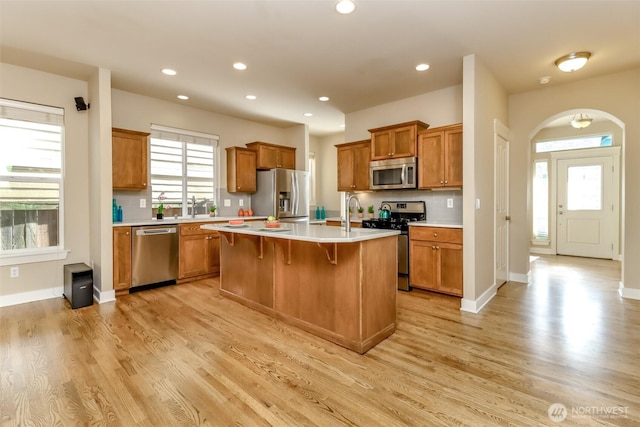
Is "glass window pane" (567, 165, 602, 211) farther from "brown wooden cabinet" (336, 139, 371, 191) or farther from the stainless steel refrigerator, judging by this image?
the stainless steel refrigerator

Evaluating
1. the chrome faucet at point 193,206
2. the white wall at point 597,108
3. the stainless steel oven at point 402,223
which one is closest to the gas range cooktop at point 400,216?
the stainless steel oven at point 402,223

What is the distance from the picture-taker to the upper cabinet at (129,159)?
4.17m

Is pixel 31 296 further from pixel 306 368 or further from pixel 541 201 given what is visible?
pixel 541 201

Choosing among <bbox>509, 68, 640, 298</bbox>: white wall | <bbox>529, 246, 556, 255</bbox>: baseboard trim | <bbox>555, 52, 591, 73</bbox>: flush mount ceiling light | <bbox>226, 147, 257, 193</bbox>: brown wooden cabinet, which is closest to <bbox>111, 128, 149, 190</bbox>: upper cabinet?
<bbox>226, 147, 257, 193</bbox>: brown wooden cabinet

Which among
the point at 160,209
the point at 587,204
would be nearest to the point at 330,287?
the point at 160,209

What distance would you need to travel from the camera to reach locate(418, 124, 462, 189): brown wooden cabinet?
403 cm

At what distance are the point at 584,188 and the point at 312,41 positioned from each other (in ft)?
21.8

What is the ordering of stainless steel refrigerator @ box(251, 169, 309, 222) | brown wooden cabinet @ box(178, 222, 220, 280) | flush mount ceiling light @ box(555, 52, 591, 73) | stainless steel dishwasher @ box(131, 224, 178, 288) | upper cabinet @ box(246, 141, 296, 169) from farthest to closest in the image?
upper cabinet @ box(246, 141, 296, 169) < stainless steel refrigerator @ box(251, 169, 309, 222) < brown wooden cabinet @ box(178, 222, 220, 280) < stainless steel dishwasher @ box(131, 224, 178, 288) < flush mount ceiling light @ box(555, 52, 591, 73)

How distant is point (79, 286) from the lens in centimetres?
354

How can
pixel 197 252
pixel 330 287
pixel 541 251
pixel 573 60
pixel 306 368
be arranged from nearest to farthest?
pixel 306 368 < pixel 330 287 < pixel 573 60 < pixel 197 252 < pixel 541 251

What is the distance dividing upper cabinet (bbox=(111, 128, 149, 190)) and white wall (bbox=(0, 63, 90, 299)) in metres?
0.36

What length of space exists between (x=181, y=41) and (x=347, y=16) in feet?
5.44

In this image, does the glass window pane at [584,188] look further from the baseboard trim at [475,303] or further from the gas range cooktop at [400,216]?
the baseboard trim at [475,303]

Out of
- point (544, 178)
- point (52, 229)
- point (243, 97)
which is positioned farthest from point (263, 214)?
point (544, 178)
